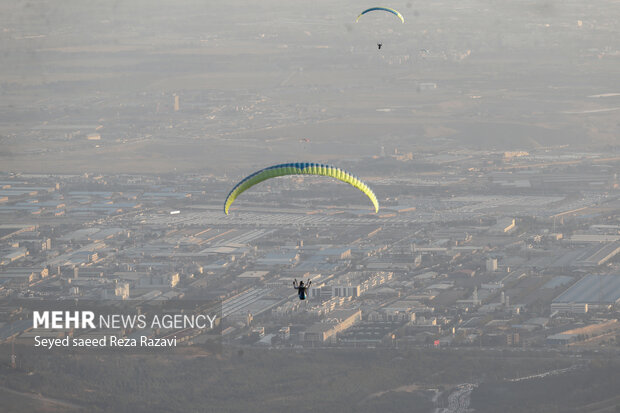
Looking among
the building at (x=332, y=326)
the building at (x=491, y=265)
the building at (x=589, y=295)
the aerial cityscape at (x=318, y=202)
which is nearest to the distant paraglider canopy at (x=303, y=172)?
the aerial cityscape at (x=318, y=202)

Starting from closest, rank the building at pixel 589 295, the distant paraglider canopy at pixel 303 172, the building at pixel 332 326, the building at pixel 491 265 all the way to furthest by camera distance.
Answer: the distant paraglider canopy at pixel 303 172, the building at pixel 332 326, the building at pixel 589 295, the building at pixel 491 265

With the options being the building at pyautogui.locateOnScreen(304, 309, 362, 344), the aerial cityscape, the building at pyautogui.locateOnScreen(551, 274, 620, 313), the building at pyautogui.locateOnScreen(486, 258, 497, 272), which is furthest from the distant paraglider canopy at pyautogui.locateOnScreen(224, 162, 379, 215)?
the building at pyautogui.locateOnScreen(486, 258, 497, 272)

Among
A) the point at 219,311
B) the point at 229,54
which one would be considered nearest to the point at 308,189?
the point at 219,311

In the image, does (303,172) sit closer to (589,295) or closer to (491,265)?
(589,295)

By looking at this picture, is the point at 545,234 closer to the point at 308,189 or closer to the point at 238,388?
the point at 308,189

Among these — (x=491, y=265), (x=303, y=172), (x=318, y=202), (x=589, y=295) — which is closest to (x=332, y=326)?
(x=589, y=295)

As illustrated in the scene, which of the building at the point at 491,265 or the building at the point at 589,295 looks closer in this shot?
the building at the point at 589,295

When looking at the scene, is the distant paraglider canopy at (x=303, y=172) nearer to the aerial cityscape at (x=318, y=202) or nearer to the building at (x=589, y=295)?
the aerial cityscape at (x=318, y=202)

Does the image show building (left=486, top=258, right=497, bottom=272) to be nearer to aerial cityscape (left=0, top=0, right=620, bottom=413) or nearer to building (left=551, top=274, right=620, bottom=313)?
aerial cityscape (left=0, top=0, right=620, bottom=413)
